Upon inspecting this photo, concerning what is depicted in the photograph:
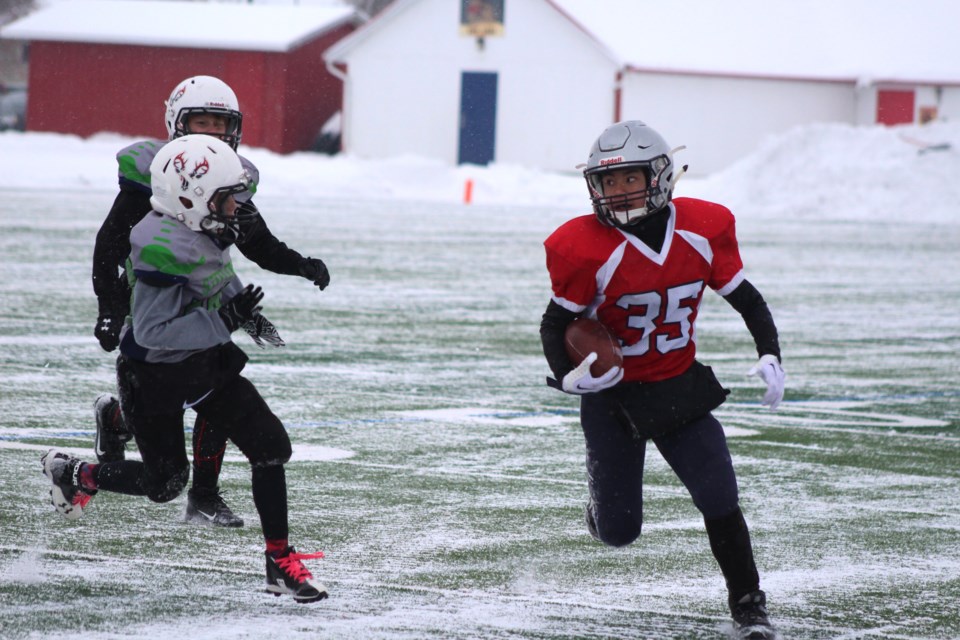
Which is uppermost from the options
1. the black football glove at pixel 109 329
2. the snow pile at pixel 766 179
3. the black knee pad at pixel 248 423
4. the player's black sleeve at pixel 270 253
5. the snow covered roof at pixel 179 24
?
the snow covered roof at pixel 179 24

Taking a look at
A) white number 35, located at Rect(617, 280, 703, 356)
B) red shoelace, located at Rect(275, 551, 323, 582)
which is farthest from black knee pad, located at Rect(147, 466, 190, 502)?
white number 35, located at Rect(617, 280, 703, 356)

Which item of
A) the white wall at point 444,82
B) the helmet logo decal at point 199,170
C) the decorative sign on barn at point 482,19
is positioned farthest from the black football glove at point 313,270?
the decorative sign on barn at point 482,19

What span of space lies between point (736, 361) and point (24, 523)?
22.1 feet

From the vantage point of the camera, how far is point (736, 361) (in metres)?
11.9

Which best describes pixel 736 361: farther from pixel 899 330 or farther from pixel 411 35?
pixel 411 35

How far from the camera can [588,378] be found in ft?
17.1

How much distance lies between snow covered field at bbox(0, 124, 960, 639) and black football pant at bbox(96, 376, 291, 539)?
0.27m

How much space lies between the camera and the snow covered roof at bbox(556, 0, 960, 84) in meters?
44.4

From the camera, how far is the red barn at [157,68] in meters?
45.0

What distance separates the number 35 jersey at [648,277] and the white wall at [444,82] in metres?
38.7

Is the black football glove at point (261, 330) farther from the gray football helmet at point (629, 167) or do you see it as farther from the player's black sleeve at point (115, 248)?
the gray football helmet at point (629, 167)

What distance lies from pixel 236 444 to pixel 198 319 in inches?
17.7

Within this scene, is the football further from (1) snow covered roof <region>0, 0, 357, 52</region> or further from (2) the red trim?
(2) the red trim

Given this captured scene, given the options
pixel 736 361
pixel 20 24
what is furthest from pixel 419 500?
pixel 20 24
